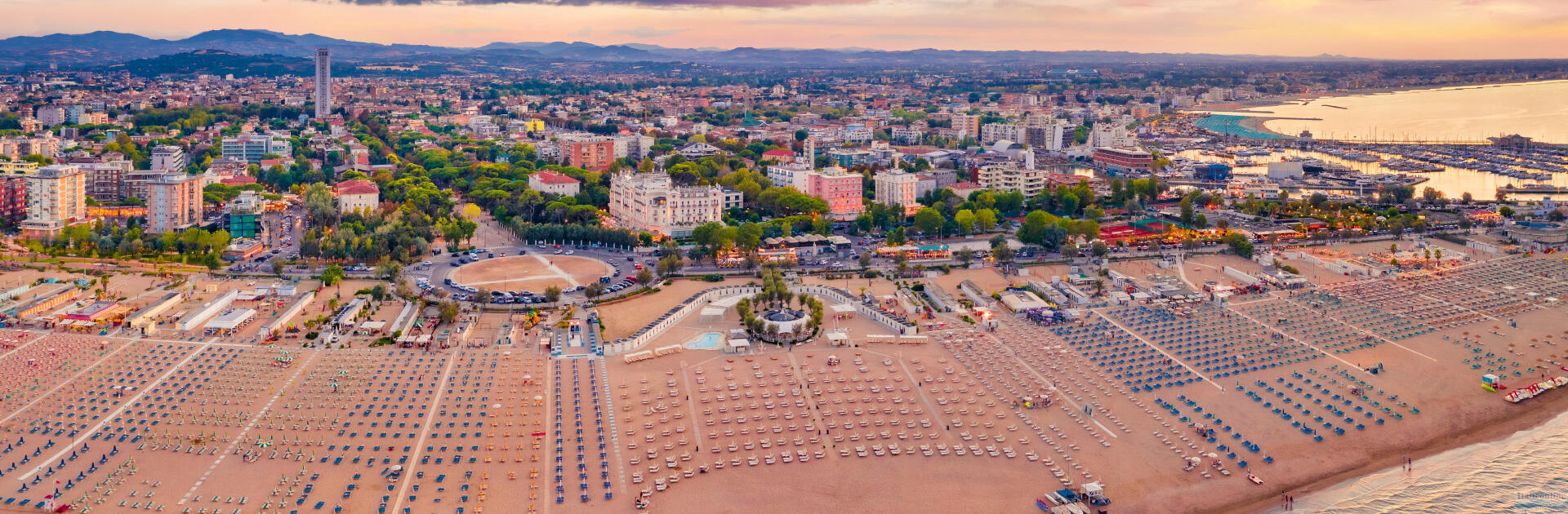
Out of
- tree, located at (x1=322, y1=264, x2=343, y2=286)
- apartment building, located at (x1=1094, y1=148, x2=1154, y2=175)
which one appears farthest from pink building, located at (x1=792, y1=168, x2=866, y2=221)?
apartment building, located at (x1=1094, y1=148, x2=1154, y2=175)

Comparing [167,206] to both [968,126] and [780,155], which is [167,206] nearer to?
[780,155]

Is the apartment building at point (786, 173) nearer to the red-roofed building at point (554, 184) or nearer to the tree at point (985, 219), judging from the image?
the red-roofed building at point (554, 184)

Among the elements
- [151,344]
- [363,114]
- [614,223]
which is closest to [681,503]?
[151,344]

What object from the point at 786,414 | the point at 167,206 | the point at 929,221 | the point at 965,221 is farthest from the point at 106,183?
the point at 786,414

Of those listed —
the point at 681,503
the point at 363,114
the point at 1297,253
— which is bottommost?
the point at 681,503

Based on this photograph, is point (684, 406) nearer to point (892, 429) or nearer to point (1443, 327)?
point (892, 429)

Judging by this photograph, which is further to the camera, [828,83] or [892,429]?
[828,83]
